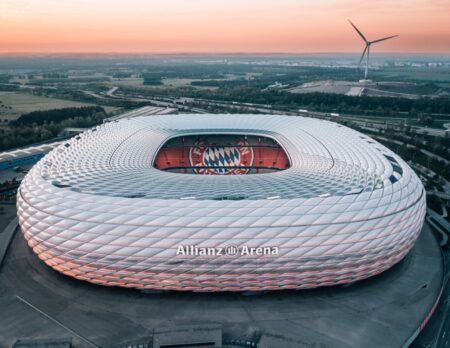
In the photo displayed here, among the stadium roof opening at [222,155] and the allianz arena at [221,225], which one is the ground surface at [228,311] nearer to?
the allianz arena at [221,225]

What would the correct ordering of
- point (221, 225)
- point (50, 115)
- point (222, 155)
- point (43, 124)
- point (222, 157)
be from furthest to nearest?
point (50, 115)
point (43, 124)
point (222, 155)
point (222, 157)
point (221, 225)

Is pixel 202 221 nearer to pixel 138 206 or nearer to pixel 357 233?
pixel 138 206

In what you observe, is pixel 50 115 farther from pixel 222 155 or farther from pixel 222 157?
pixel 222 157

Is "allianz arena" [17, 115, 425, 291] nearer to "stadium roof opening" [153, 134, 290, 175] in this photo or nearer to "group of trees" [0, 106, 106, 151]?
"stadium roof opening" [153, 134, 290, 175]

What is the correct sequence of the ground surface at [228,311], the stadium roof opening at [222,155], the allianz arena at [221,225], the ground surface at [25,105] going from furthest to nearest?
1. the ground surface at [25,105]
2. the stadium roof opening at [222,155]
3. the allianz arena at [221,225]
4. the ground surface at [228,311]

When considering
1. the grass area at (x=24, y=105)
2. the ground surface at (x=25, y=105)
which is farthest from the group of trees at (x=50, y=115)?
the ground surface at (x=25, y=105)

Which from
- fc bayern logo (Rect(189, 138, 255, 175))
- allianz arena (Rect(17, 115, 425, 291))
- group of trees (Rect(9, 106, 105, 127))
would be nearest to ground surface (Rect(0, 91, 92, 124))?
group of trees (Rect(9, 106, 105, 127))

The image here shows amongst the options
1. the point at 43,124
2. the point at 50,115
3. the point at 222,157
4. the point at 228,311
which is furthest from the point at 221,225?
the point at 50,115
